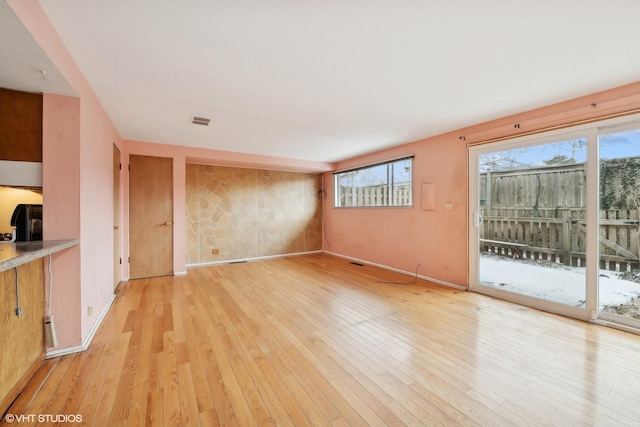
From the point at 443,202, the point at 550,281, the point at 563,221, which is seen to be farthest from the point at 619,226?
the point at 443,202

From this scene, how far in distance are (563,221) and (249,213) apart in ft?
17.7

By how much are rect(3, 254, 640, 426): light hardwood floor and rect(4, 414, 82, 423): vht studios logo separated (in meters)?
0.04

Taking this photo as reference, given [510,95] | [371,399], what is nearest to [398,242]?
[510,95]

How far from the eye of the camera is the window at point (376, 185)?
4.75m

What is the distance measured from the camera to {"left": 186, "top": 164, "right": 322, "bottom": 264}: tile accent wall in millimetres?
5426

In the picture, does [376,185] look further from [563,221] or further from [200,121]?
[200,121]

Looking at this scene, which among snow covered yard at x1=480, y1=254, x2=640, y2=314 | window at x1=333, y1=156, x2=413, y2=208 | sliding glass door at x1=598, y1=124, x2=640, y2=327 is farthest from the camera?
window at x1=333, y1=156, x2=413, y2=208

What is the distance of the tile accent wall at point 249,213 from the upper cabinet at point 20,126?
10.7ft

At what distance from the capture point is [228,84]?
2.41 metres

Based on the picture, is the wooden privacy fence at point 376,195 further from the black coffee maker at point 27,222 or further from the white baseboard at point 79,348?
the black coffee maker at point 27,222

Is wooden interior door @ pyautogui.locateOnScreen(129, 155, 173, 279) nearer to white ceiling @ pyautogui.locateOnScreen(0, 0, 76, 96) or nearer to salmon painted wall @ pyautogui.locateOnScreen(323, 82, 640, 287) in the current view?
white ceiling @ pyautogui.locateOnScreen(0, 0, 76, 96)

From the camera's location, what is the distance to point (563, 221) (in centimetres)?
292

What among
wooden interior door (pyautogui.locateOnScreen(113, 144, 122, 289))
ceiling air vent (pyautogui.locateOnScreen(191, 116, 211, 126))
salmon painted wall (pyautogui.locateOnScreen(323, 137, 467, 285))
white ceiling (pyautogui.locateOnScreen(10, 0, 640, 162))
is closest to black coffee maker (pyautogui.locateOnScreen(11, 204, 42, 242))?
white ceiling (pyautogui.locateOnScreen(10, 0, 640, 162))

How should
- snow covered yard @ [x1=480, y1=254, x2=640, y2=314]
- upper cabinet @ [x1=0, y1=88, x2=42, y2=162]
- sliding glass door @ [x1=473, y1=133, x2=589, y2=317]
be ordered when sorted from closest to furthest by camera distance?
upper cabinet @ [x1=0, y1=88, x2=42, y2=162], snow covered yard @ [x1=480, y1=254, x2=640, y2=314], sliding glass door @ [x1=473, y1=133, x2=589, y2=317]
